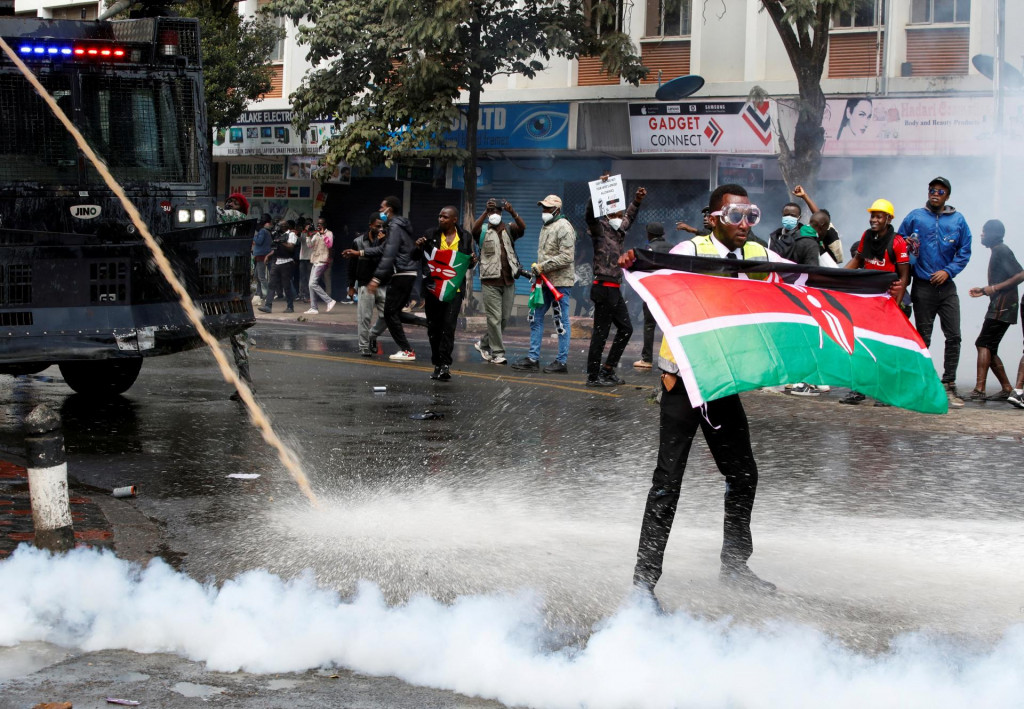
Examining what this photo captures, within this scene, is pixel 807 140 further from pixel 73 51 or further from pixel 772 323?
pixel 772 323

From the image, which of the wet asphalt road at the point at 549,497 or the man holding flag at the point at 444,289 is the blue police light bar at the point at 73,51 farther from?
the man holding flag at the point at 444,289

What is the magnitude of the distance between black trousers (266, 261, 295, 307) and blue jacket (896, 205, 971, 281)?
50.1ft

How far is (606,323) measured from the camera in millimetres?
12547

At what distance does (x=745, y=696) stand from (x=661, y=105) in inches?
738

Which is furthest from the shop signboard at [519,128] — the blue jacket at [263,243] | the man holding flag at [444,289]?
the man holding flag at [444,289]

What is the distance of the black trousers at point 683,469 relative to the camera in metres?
5.25

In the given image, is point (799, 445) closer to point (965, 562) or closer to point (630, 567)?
point (965, 562)

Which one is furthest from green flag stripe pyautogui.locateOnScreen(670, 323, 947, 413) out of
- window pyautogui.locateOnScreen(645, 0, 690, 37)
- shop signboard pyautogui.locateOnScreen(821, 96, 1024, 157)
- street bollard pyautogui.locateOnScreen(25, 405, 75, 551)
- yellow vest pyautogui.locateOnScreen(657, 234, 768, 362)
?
window pyautogui.locateOnScreen(645, 0, 690, 37)

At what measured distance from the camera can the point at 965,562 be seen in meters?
6.12

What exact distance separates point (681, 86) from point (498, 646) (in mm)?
18111

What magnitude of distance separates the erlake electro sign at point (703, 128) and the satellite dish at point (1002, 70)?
375cm

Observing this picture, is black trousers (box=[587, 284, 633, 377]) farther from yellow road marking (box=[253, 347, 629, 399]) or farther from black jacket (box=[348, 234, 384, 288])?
black jacket (box=[348, 234, 384, 288])

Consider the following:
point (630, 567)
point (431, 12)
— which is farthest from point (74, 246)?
point (431, 12)

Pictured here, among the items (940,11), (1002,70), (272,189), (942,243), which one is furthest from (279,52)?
(942,243)
